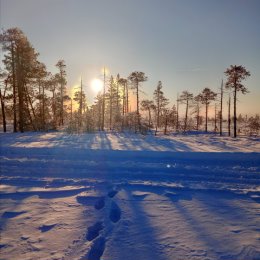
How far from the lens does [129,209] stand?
5.60 meters

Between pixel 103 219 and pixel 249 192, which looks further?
pixel 249 192

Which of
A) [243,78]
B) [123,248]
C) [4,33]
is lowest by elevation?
[123,248]

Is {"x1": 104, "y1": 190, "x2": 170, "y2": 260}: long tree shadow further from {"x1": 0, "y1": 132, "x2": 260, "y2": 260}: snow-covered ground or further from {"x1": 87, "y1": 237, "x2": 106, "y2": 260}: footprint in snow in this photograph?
{"x1": 87, "y1": 237, "x2": 106, "y2": 260}: footprint in snow

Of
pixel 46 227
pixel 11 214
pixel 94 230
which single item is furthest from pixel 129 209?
pixel 11 214

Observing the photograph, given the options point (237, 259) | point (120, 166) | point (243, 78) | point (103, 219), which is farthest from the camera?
point (243, 78)

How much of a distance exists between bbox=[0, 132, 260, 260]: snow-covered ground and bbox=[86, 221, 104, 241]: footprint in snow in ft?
0.06

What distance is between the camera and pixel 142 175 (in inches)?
333

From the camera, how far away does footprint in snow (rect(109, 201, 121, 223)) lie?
5227 millimetres

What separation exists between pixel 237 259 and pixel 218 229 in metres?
0.92

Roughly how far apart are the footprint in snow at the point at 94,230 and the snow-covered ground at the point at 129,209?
0.02 m

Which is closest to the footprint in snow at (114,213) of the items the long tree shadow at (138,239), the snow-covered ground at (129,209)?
the snow-covered ground at (129,209)

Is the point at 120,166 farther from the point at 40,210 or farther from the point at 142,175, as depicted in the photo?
the point at 40,210

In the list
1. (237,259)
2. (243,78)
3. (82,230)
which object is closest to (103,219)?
(82,230)

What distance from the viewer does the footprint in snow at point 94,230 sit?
14.8 ft
